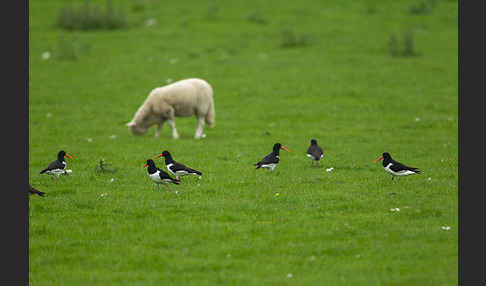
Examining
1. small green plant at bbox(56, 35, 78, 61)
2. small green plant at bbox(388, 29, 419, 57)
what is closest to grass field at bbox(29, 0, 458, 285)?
small green plant at bbox(56, 35, 78, 61)

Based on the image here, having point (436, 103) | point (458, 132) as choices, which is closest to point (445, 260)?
point (458, 132)

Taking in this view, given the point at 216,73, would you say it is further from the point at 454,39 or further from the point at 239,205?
the point at 239,205

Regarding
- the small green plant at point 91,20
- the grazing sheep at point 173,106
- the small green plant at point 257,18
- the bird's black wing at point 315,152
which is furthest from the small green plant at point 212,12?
the bird's black wing at point 315,152

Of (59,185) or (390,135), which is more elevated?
(390,135)

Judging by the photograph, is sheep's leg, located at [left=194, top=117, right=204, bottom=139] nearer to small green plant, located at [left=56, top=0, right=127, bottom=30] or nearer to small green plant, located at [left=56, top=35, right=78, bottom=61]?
small green plant, located at [left=56, top=35, right=78, bottom=61]

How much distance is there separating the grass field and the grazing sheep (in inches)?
25.3

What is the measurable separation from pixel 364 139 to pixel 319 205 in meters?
7.97

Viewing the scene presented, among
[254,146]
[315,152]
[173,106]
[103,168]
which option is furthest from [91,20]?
[315,152]

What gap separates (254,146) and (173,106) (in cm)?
346

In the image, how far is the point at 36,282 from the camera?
855cm

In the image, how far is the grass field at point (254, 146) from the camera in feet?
30.3

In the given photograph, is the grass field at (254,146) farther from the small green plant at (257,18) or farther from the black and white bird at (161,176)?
the black and white bird at (161,176)

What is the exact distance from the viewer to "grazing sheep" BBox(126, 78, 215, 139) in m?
20.0

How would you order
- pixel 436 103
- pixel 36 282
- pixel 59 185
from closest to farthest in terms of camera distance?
pixel 36 282
pixel 59 185
pixel 436 103
